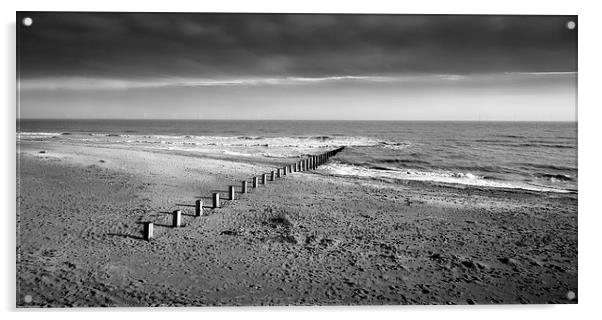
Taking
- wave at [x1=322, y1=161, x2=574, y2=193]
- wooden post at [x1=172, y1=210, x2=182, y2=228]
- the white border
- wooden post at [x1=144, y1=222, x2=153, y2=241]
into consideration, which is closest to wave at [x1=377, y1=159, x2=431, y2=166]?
wave at [x1=322, y1=161, x2=574, y2=193]

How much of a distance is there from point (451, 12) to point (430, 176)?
29.9 ft

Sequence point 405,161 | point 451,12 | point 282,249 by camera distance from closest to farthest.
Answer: point 451,12 → point 282,249 → point 405,161

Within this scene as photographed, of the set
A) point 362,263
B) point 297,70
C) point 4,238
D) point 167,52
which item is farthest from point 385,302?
point 4,238

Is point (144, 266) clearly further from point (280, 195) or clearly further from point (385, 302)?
point (280, 195)

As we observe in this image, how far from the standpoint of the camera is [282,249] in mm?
5766

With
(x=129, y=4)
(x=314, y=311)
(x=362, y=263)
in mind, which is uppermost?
(x=129, y=4)

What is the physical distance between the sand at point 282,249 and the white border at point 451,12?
175mm

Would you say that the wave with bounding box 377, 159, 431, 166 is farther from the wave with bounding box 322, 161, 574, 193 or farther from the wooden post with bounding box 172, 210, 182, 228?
the wooden post with bounding box 172, 210, 182, 228

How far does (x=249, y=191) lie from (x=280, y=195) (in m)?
0.84

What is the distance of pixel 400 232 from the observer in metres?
6.74

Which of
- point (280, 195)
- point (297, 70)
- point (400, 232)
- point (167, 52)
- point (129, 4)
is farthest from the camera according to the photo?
point (280, 195)

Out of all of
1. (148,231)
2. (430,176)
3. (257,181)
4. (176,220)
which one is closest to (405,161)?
(430,176)

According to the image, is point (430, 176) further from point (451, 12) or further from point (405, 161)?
point (451, 12)

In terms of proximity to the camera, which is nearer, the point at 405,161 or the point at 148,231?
the point at 148,231
